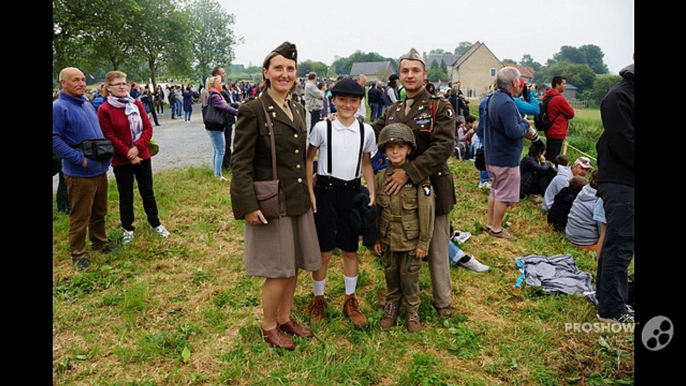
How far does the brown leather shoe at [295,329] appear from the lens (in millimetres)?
3579

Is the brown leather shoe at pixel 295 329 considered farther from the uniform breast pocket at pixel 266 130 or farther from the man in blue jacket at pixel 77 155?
the man in blue jacket at pixel 77 155

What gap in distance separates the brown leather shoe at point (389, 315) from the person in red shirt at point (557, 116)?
5821 mm

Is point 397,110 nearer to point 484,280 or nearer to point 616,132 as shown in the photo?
point 616,132

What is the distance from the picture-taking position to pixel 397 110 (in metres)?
3.69

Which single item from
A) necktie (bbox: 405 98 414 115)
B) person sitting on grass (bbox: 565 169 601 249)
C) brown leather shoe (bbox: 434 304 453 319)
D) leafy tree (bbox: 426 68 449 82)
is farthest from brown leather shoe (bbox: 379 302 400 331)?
leafy tree (bbox: 426 68 449 82)

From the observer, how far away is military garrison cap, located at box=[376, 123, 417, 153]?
3326mm

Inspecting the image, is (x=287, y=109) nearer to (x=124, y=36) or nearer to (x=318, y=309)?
(x=318, y=309)

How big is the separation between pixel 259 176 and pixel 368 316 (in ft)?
5.78

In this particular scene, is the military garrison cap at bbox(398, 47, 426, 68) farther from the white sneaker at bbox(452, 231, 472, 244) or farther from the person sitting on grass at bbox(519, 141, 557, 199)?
the person sitting on grass at bbox(519, 141, 557, 199)

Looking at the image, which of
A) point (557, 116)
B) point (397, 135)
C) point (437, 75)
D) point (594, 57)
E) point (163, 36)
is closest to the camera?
A: point (397, 135)

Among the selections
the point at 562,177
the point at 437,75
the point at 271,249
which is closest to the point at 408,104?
the point at 271,249

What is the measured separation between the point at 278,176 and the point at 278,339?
139cm

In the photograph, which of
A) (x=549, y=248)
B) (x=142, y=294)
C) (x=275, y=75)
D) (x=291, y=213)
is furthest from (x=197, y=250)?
(x=549, y=248)

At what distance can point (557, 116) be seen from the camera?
7.72 meters
